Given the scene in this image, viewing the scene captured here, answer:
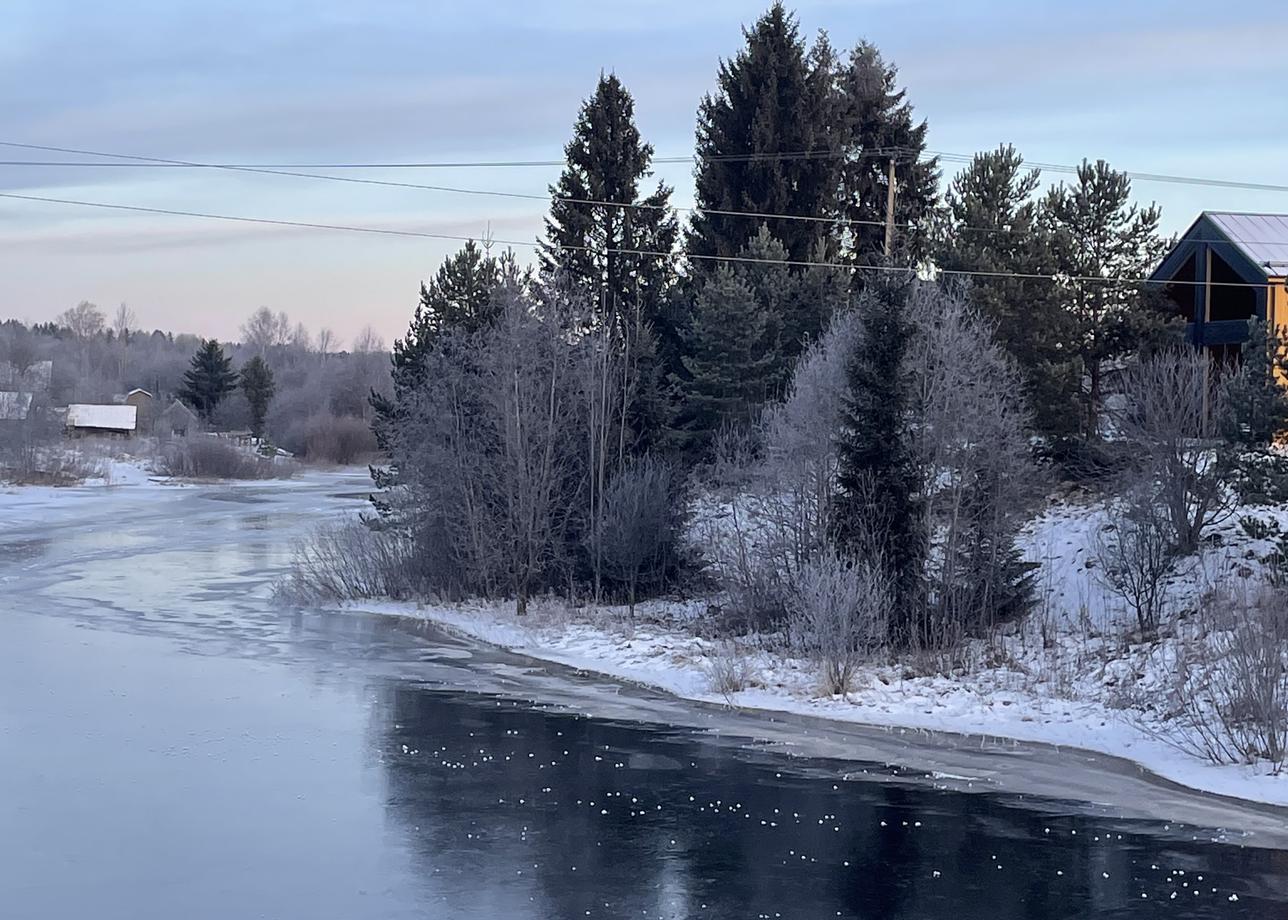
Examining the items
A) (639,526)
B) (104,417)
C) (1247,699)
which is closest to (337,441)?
(104,417)

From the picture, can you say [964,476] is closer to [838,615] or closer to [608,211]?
[838,615]

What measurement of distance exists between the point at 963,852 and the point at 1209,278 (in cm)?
2750

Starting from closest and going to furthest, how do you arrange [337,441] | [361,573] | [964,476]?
[964,476]
[361,573]
[337,441]

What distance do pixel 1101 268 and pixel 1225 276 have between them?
5325 mm

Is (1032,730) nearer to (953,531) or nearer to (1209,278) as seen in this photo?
(953,531)

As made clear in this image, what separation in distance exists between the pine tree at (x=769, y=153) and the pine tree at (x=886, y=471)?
65.0ft

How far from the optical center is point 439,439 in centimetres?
2834

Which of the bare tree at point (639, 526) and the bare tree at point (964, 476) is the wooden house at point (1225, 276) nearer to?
the bare tree at point (964, 476)

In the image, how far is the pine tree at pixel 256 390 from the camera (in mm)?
106062

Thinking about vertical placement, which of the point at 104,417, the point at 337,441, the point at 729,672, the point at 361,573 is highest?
the point at 104,417

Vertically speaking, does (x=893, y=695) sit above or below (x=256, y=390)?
below

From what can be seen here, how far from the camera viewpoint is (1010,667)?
19.6 metres

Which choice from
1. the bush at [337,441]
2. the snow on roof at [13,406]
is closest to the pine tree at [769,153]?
the snow on roof at [13,406]

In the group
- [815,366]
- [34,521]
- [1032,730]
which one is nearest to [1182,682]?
[1032,730]
